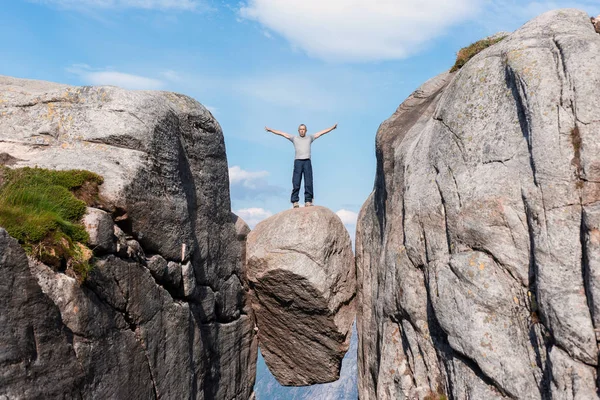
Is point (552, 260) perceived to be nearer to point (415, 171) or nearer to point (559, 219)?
point (559, 219)

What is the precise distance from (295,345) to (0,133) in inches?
526

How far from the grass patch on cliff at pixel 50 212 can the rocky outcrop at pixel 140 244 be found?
0.34m

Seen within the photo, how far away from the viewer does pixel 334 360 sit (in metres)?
23.5

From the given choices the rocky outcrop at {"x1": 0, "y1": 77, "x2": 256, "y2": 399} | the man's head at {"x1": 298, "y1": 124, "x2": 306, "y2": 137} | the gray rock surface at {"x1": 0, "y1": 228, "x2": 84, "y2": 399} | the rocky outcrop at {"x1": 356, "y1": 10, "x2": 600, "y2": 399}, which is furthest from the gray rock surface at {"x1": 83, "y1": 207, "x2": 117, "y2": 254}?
the man's head at {"x1": 298, "y1": 124, "x2": 306, "y2": 137}

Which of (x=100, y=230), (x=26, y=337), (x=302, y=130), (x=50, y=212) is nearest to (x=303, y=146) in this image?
(x=302, y=130)

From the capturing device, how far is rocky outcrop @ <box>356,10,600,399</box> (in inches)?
520

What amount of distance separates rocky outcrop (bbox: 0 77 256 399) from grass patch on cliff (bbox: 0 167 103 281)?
1.10ft

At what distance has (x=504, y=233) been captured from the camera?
577 inches

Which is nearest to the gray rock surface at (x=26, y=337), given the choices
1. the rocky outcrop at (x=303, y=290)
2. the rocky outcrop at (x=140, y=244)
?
the rocky outcrop at (x=140, y=244)

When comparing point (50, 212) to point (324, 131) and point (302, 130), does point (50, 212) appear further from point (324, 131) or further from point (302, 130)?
point (324, 131)

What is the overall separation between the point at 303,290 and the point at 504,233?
9.11 m

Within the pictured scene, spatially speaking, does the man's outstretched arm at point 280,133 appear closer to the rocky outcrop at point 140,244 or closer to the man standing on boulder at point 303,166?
the man standing on boulder at point 303,166

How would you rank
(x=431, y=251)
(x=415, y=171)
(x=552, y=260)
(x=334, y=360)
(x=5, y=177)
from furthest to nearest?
(x=334, y=360)
(x=415, y=171)
(x=431, y=251)
(x=5, y=177)
(x=552, y=260)

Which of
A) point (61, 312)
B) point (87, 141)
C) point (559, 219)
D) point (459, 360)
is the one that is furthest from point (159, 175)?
point (559, 219)
